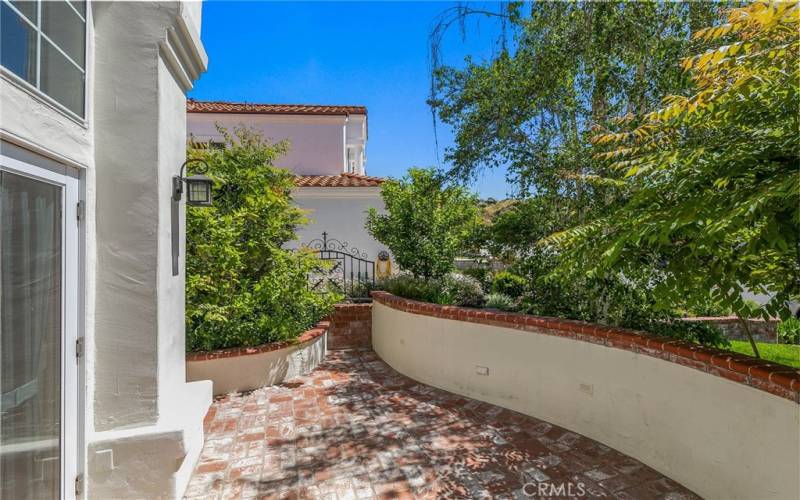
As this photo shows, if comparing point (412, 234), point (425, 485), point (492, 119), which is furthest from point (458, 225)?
point (425, 485)

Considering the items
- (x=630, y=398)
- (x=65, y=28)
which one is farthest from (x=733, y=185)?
(x=65, y=28)

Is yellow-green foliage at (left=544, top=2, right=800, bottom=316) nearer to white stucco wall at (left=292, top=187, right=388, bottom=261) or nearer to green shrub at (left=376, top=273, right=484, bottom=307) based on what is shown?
green shrub at (left=376, top=273, right=484, bottom=307)

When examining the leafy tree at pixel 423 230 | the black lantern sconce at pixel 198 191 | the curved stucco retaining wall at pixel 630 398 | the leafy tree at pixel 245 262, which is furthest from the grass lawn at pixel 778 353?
the black lantern sconce at pixel 198 191

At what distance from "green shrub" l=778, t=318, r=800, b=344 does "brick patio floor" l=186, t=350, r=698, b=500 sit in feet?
32.3

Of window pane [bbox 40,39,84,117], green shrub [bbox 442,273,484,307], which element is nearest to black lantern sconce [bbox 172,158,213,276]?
window pane [bbox 40,39,84,117]

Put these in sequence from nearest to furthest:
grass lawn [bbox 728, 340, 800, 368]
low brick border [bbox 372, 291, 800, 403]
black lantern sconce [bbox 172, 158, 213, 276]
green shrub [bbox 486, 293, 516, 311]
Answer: low brick border [bbox 372, 291, 800, 403] → black lantern sconce [bbox 172, 158, 213, 276] → green shrub [bbox 486, 293, 516, 311] → grass lawn [bbox 728, 340, 800, 368]

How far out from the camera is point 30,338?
2.55 meters

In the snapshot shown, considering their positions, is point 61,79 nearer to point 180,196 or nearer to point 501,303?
point 180,196

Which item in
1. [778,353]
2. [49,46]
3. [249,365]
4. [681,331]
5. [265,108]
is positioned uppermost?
[265,108]

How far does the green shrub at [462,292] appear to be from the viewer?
24.7ft

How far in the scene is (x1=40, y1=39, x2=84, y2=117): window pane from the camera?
2.61 meters

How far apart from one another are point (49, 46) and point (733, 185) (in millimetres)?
5345

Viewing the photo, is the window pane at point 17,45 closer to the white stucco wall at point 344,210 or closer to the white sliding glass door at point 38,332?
the white sliding glass door at point 38,332

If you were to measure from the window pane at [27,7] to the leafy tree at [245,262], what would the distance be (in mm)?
3907
